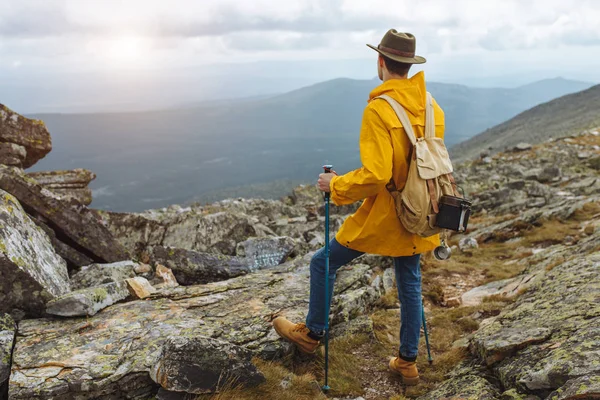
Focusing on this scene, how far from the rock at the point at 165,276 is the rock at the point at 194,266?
0.80 ft

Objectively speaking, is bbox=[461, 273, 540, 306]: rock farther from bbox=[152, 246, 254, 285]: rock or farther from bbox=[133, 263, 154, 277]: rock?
bbox=[133, 263, 154, 277]: rock

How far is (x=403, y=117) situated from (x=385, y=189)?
1.01 m

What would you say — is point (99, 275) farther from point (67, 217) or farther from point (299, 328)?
point (299, 328)

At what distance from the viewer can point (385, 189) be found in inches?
233

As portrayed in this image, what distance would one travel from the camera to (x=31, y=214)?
34.2ft

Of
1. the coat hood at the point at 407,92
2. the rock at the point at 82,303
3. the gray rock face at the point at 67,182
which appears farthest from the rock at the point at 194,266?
the gray rock face at the point at 67,182

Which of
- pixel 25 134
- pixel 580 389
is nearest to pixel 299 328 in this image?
pixel 580 389

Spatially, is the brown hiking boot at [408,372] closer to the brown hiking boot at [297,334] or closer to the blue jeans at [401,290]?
the blue jeans at [401,290]

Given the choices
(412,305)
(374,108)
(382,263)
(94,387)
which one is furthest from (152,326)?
(382,263)

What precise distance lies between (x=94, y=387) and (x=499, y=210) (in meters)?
24.9

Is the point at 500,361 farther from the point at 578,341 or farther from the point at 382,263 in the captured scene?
the point at 382,263

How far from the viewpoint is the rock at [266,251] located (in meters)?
12.0

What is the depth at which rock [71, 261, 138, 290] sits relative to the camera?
9664 mm

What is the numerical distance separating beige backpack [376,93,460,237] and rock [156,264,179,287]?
6.57m
